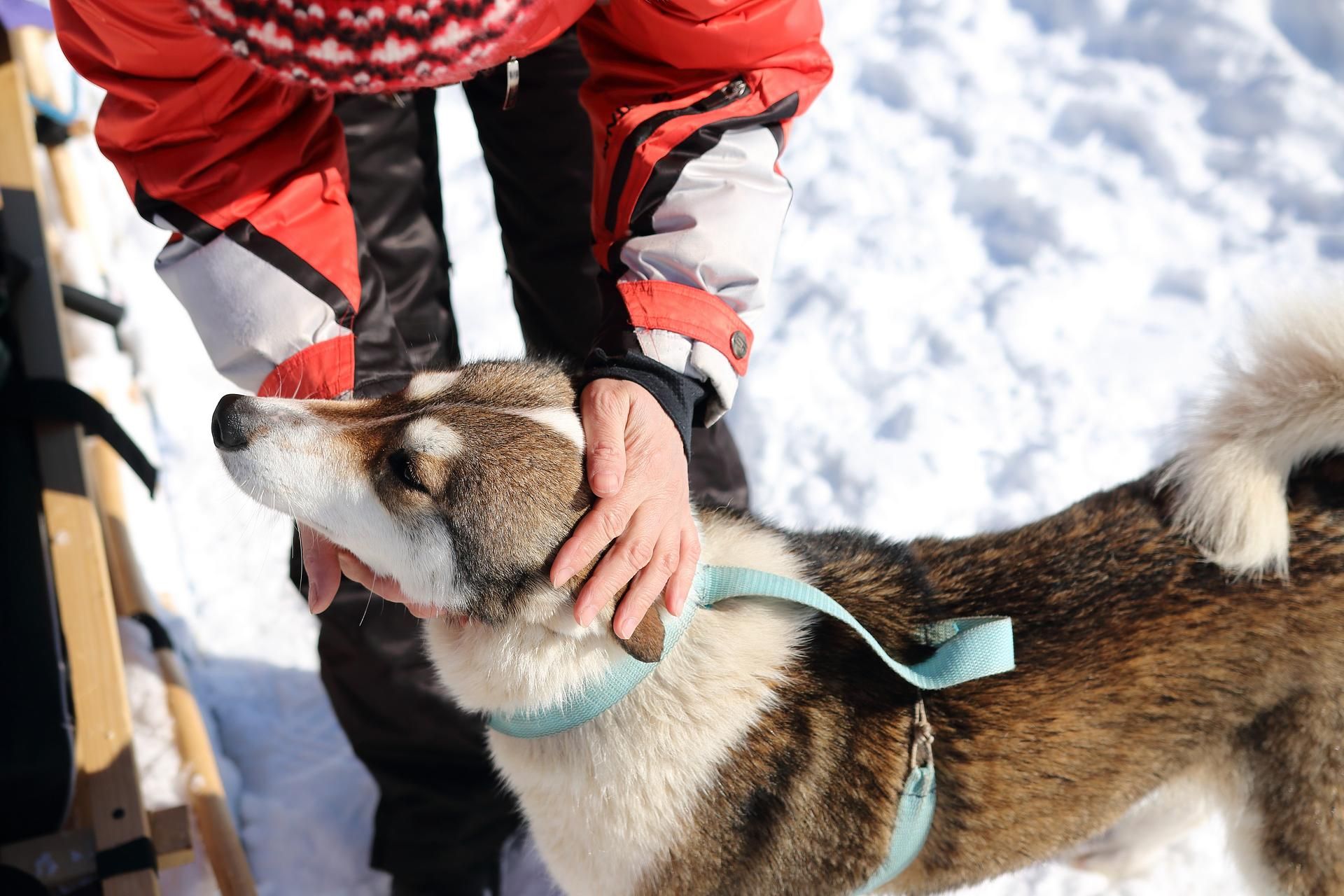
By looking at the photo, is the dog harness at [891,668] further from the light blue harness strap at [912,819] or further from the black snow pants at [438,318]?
the black snow pants at [438,318]

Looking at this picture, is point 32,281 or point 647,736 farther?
point 32,281

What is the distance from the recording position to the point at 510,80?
1.88 metres

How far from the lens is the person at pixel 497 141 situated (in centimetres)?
142

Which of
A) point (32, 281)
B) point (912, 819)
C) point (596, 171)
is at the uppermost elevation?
point (596, 171)

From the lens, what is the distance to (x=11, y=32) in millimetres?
3566

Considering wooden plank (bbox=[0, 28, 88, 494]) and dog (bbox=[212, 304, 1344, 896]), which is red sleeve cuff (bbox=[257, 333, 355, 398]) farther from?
wooden plank (bbox=[0, 28, 88, 494])

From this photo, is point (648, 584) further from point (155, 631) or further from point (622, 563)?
point (155, 631)

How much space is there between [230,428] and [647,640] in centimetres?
73

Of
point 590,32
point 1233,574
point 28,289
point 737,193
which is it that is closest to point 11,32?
point 28,289

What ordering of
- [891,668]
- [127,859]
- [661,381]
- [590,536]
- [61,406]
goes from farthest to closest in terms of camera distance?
[61,406], [127,859], [891,668], [661,381], [590,536]

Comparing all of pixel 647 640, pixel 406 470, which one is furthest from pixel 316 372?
pixel 647 640

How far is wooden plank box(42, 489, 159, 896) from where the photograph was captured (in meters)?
2.11

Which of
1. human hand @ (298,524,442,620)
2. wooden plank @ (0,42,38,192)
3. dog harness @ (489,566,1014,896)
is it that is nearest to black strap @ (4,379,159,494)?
wooden plank @ (0,42,38,192)

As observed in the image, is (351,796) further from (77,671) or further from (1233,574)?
(1233,574)
